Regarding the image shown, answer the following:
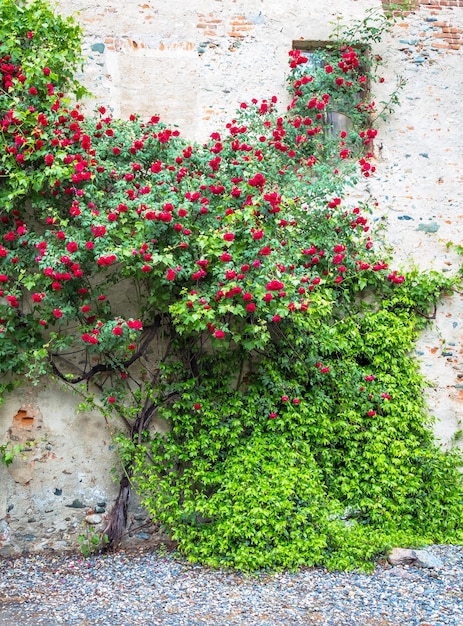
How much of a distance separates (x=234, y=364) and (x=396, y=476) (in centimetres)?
161

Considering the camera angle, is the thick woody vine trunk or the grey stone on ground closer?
the grey stone on ground

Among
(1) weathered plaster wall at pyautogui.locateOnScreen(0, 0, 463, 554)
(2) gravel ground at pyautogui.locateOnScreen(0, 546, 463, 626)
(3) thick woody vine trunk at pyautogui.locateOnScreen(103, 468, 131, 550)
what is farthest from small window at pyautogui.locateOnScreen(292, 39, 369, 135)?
(2) gravel ground at pyautogui.locateOnScreen(0, 546, 463, 626)

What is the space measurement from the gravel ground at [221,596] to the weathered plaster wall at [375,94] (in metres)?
1.91

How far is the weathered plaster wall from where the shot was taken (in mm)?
5527

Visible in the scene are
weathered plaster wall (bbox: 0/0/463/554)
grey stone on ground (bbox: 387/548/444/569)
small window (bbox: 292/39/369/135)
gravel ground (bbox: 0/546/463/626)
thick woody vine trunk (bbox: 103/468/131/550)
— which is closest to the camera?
gravel ground (bbox: 0/546/463/626)

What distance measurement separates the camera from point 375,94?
5.82m

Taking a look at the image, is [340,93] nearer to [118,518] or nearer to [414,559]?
[414,559]

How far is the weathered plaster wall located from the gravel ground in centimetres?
191

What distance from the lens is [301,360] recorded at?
16.1 ft

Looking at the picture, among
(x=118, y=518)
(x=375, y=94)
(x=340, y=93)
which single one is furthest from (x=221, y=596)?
(x=375, y=94)

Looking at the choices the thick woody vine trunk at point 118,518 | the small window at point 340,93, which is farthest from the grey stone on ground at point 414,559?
the small window at point 340,93

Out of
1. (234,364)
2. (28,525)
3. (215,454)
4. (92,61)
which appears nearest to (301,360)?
(234,364)

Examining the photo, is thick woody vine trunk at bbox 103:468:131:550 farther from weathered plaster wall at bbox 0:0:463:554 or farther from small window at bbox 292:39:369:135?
small window at bbox 292:39:369:135

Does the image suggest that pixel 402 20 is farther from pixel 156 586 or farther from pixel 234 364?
pixel 156 586
